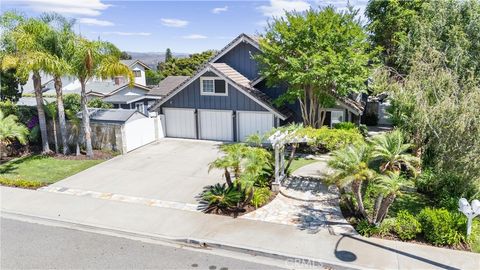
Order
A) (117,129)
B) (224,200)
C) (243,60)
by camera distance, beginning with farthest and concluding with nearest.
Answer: (243,60) → (117,129) → (224,200)

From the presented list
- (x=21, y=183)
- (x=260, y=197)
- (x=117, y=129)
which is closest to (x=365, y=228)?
(x=260, y=197)

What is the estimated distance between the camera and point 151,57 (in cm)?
8550

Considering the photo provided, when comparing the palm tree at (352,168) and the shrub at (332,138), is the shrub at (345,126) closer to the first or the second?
the shrub at (332,138)

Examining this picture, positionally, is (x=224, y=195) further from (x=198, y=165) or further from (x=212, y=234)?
(x=198, y=165)

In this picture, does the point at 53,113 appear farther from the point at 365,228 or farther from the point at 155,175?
the point at 365,228

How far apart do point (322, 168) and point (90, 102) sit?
17693 mm

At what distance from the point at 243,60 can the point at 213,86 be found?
2.84 meters

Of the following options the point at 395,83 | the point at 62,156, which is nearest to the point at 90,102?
the point at 62,156

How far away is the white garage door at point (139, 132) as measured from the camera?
65.1 ft

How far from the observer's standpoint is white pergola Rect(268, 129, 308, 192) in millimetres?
13242

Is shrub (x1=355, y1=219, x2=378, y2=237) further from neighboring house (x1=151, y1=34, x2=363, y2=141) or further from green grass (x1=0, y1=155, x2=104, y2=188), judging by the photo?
green grass (x1=0, y1=155, x2=104, y2=188)

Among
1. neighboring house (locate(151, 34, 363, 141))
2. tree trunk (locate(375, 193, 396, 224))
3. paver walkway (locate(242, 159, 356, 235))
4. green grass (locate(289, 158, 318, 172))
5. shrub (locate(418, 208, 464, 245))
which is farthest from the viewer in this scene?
neighboring house (locate(151, 34, 363, 141))

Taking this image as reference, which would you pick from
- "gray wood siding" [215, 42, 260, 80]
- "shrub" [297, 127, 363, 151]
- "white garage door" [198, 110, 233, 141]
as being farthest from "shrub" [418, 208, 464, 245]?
"gray wood siding" [215, 42, 260, 80]

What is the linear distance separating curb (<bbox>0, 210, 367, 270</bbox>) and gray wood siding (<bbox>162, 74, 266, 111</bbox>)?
1163 centimetres
